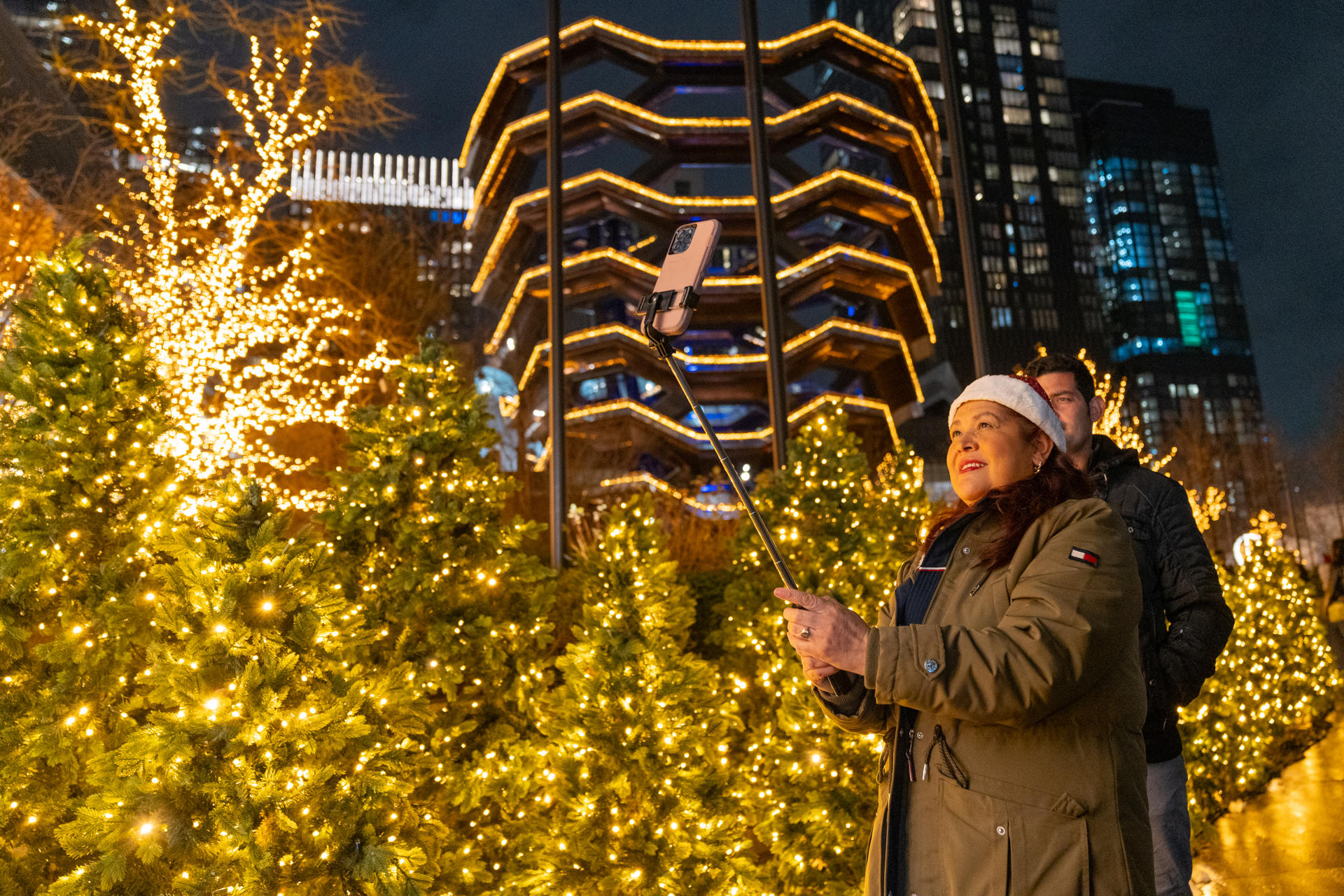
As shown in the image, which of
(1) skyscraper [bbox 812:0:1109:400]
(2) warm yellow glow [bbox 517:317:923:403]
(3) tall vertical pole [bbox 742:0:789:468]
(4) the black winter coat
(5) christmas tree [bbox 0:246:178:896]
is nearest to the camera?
(4) the black winter coat

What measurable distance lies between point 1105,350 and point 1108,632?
114984mm

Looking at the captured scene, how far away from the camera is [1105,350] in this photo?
102000mm

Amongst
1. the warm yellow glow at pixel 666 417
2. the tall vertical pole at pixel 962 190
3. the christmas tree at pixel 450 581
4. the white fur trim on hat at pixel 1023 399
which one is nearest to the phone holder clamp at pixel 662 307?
the white fur trim on hat at pixel 1023 399

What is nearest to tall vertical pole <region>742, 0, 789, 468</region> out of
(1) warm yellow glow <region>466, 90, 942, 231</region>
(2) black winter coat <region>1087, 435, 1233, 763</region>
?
(2) black winter coat <region>1087, 435, 1233, 763</region>

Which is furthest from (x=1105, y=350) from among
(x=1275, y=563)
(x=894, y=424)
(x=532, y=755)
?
(x=532, y=755)

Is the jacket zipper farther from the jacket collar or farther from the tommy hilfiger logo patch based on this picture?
the jacket collar

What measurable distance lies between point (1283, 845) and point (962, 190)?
586 centimetres

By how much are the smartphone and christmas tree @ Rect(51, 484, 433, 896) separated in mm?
1580

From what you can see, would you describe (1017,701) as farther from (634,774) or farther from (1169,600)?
(634,774)

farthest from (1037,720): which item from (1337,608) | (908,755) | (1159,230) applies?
(1159,230)

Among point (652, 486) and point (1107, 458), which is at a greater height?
point (652, 486)

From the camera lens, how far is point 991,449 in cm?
188

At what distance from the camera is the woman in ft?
4.84

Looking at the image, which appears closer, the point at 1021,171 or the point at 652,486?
the point at 652,486
